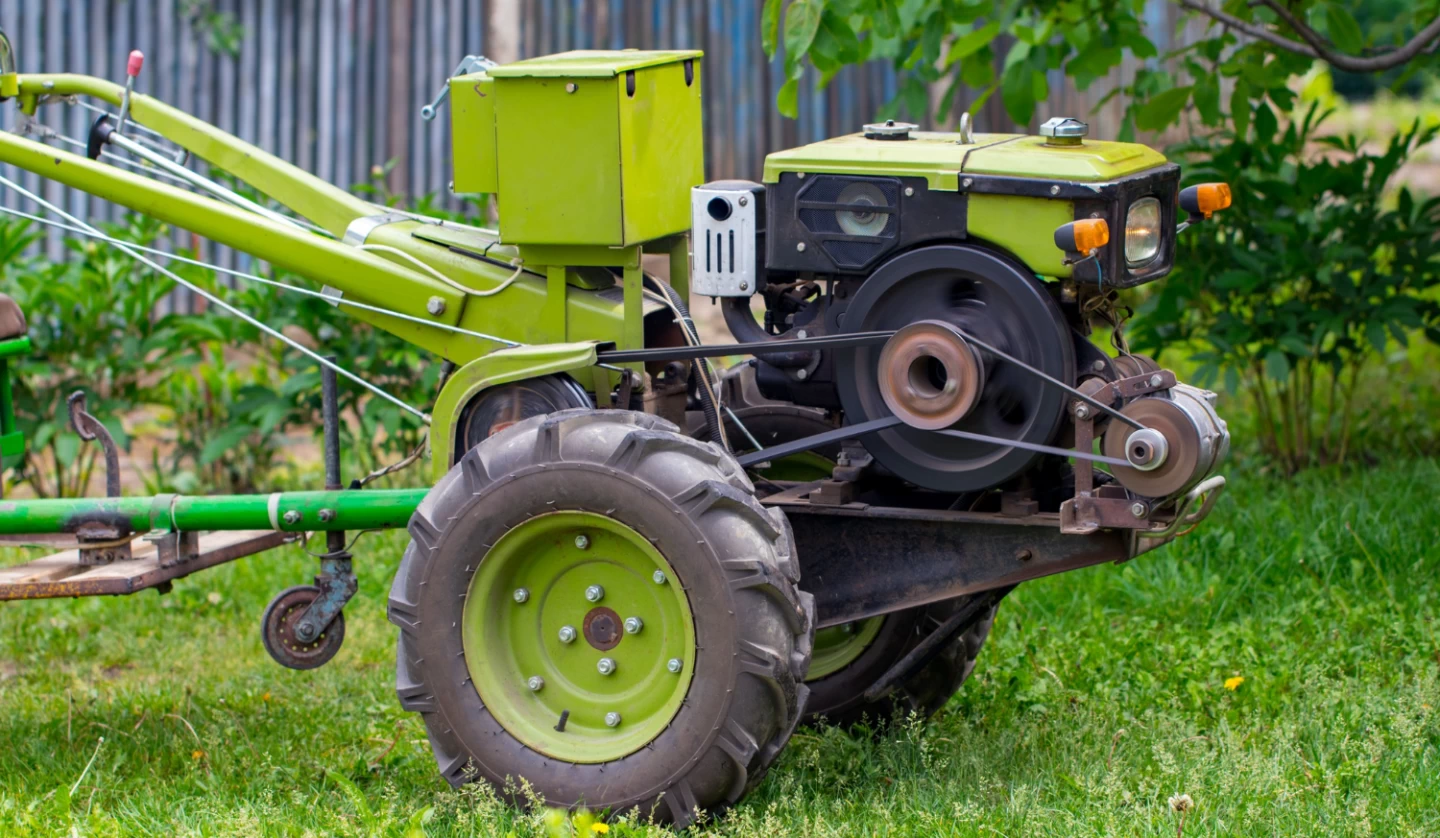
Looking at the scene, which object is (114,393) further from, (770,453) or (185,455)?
→ (770,453)

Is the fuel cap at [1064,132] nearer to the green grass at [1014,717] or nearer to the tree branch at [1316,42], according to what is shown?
the green grass at [1014,717]

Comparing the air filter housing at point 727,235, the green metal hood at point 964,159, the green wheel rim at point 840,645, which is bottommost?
the green wheel rim at point 840,645

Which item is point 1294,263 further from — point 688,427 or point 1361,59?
point 688,427

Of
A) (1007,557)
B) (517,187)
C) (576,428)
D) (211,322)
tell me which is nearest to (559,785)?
(576,428)

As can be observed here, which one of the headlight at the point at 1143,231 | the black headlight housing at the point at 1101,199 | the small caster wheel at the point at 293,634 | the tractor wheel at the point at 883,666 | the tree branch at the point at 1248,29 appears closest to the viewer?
the black headlight housing at the point at 1101,199

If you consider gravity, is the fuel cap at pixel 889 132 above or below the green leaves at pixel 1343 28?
below

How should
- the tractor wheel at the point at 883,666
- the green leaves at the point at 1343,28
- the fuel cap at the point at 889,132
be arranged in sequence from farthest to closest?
the green leaves at the point at 1343,28, the tractor wheel at the point at 883,666, the fuel cap at the point at 889,132

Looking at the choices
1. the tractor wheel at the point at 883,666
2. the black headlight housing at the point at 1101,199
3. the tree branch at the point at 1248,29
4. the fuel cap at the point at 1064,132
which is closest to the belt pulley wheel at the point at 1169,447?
the black headlight housing at the point at 1101,199

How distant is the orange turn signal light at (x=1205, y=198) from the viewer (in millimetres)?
3926

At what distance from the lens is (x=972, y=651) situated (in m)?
4.50

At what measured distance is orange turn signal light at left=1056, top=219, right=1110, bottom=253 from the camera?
11.4ft

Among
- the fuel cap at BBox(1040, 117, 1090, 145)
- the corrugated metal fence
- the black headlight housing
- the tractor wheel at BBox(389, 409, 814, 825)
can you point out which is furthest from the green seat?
the corrugated metal fence

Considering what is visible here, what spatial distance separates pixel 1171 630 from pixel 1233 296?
1.95 m

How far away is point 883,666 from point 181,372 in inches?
148
